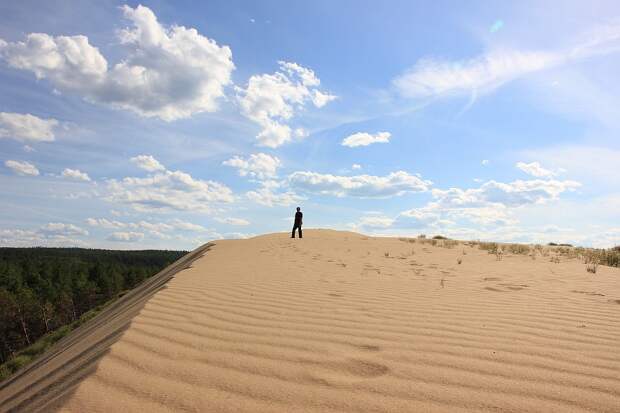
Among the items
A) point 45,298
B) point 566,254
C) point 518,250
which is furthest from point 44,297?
point 566,254

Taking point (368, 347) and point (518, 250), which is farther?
point (518, 250)

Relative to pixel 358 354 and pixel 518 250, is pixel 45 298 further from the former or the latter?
pixel 358 354

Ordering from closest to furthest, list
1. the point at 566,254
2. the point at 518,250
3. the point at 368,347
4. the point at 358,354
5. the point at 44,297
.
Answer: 1. the point at 358,354
2. the point at 368,347
3. the point at 566,254
4. the point at 518,250
5. the point at 44,297

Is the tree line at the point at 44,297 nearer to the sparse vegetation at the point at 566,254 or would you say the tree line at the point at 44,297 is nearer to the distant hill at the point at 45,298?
the distant hill at the point at 45,298

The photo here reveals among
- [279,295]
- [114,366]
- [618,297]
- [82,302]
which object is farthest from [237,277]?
[82,302]

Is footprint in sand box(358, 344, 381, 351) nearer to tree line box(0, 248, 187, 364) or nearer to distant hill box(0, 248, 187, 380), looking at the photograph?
distant hill box(0, 248, 187, 380)

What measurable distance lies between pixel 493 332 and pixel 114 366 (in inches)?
103

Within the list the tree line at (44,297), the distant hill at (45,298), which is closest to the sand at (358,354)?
the distant hill at (45,298)

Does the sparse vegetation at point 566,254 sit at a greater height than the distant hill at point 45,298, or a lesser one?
greater

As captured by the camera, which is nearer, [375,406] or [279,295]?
[375,406]

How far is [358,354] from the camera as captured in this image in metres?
2.59

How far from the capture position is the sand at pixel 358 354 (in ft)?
6.41

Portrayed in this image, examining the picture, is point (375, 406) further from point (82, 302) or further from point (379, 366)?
point (82, 302)

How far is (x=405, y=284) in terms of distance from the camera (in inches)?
230
